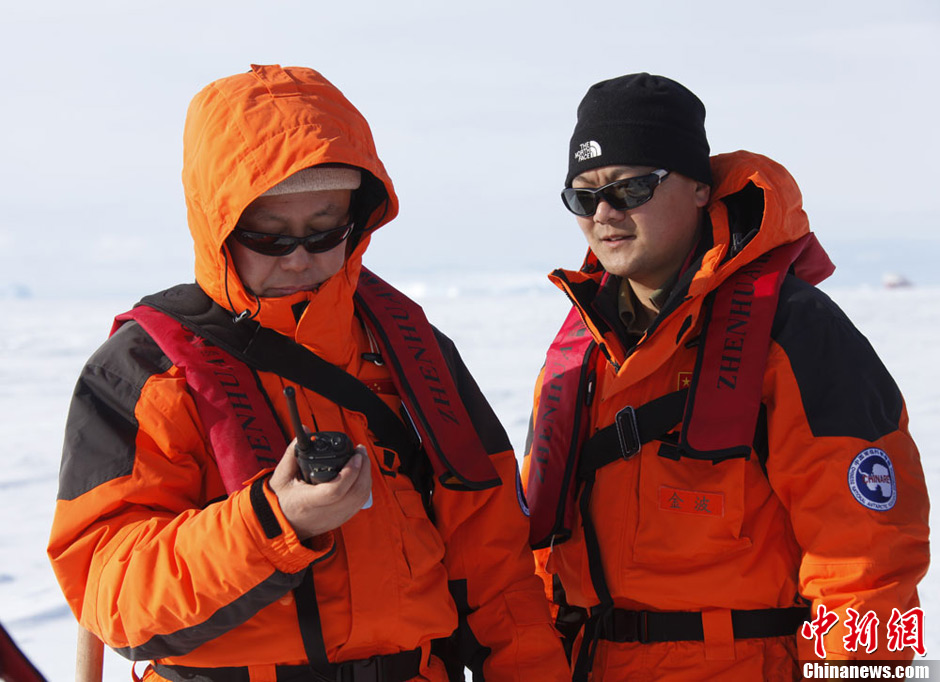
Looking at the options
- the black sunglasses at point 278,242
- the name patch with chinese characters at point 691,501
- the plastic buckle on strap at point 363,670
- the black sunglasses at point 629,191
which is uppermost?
the black sunglasses at point 629,191

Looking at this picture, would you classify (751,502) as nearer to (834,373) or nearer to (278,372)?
(834,373)

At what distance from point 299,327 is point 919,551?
163 centimetres

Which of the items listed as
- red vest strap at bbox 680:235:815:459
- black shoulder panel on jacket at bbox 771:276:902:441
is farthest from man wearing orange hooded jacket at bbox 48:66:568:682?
black shoulder panel on jacket at bbox 771:276:902:441

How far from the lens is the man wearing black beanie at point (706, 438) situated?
222 centimetres

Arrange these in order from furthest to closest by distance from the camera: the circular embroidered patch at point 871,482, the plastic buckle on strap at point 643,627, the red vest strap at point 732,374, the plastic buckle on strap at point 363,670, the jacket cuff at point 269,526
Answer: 1. the plastic buckle on strap at point 643,627
2. the red vest strap at point 732,374
3. the circular embroidered patch at point 871,482
4. the plastic buckle on strap at point 363,670
5. the jacket cuff at point 269,526

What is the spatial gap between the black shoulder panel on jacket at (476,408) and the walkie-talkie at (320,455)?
0.77m

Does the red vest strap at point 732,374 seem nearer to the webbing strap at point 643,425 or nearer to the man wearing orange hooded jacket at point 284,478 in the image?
the webbing strap at point 643,425

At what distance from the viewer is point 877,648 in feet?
7.07

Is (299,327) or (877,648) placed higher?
(299,327)

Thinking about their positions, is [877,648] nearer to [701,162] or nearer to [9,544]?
[701,162]

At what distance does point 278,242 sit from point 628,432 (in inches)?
43.3

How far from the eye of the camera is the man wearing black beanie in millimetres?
2223

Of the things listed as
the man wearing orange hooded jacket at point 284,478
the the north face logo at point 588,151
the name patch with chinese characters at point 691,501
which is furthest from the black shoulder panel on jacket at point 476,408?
the the north face logo at point 588,151

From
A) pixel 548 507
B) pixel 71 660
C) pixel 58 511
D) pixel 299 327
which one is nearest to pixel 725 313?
pixel 548 507
